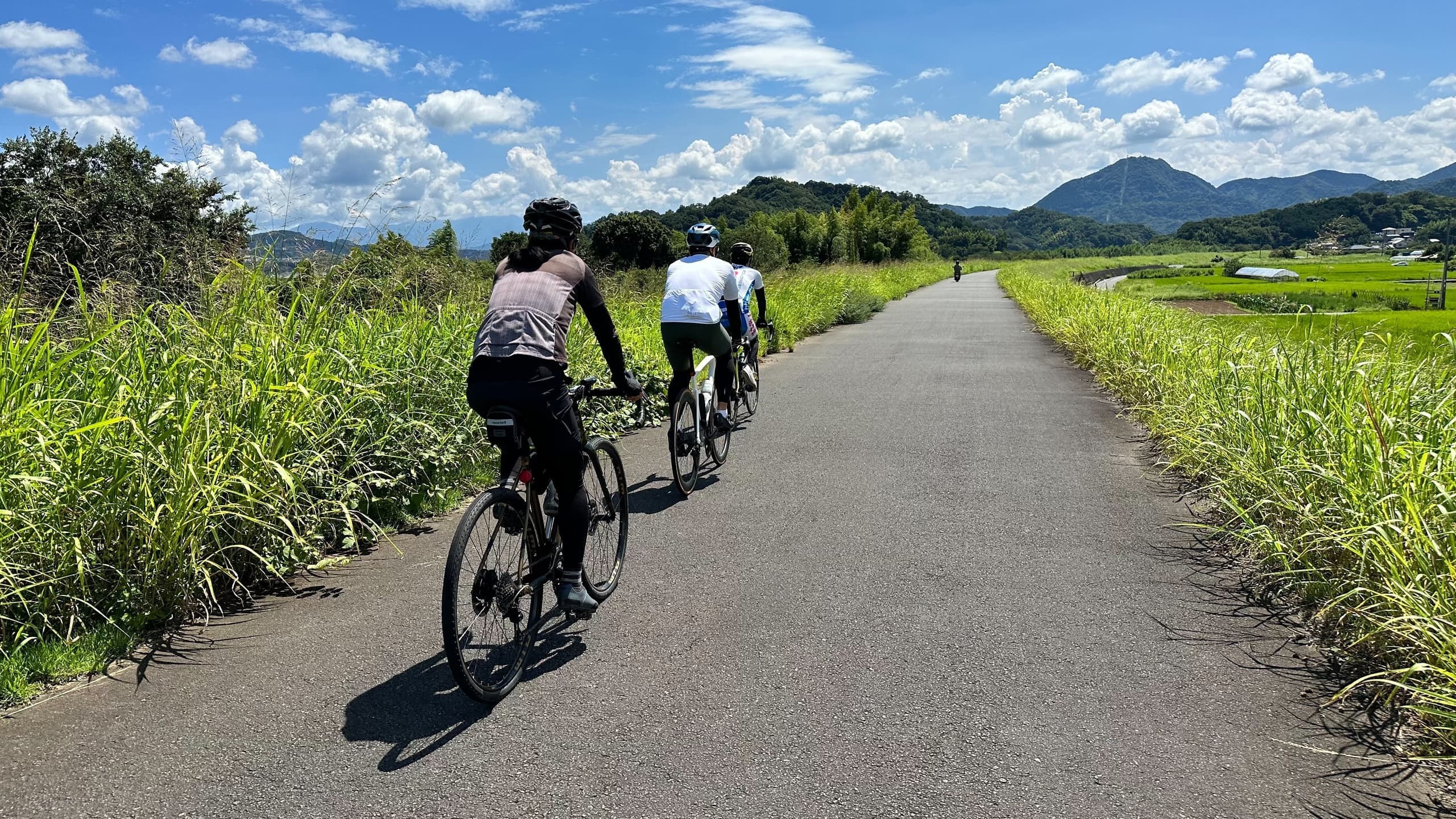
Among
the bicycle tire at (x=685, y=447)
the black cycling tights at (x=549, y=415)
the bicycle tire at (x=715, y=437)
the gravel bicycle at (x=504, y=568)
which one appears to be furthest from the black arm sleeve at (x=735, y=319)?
the black cycling tights at (x=549, y=415)

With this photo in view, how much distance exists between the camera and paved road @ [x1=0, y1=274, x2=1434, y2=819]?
2.62 m

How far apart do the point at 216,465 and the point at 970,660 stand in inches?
136

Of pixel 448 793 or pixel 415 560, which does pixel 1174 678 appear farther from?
pixel 415 560

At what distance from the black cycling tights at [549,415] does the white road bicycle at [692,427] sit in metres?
2.17

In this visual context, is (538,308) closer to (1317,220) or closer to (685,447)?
(685,447)

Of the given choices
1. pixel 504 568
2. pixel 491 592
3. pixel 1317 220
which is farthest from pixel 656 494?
pixel 1317 220

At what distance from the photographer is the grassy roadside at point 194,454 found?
347 centimetres

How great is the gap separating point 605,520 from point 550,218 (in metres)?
1.52

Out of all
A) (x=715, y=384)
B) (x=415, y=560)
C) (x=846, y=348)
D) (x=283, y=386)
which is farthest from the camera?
(x=846, y=348)

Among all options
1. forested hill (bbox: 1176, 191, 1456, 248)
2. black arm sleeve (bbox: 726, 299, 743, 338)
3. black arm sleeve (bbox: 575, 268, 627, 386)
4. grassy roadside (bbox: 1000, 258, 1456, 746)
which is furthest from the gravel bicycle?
forested hill (bbox: 1176, 191, 1456, 248)

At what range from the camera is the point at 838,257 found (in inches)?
2218

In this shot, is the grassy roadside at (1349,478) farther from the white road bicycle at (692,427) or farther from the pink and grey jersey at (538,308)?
the white road bicycle at (692,427)

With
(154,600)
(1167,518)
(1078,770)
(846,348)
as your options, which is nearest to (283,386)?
(154,600)

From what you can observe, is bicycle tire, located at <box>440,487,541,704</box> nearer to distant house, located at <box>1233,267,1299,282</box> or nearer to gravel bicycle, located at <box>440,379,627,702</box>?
gravel bicycle, located at <box>440,379,627,702</box>
